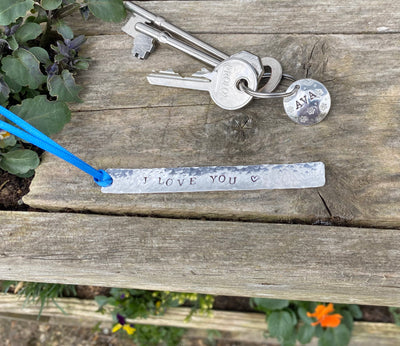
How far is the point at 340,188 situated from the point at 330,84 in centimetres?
29

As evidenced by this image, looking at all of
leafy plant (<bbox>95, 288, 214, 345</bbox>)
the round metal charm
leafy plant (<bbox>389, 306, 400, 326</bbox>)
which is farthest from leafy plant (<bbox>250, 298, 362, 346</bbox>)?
the round metal charm

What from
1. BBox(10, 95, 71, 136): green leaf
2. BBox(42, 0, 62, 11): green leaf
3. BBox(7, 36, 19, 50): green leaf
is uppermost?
BBox(42, 0, 62, 11): green leaf

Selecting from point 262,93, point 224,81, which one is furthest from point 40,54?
point 262,93

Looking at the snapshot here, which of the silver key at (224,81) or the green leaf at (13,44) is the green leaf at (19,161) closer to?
the green leaf at (13,44)

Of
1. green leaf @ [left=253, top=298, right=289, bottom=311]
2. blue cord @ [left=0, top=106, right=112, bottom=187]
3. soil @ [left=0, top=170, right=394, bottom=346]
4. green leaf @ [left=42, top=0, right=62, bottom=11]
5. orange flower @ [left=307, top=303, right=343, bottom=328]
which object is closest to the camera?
blue cord @ [left=0, top=106, right=112, bottom=187]

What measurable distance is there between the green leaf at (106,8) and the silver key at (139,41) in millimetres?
77

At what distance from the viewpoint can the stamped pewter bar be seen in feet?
3.34

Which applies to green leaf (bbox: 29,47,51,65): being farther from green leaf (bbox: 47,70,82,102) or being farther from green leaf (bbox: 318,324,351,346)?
green leaf (bbox: 318,324,351,346)

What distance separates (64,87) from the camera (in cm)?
112

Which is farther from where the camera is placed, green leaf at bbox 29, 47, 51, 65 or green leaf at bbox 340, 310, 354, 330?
green leaf at bbox 340, 310, 354, 330

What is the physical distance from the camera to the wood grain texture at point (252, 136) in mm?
1010

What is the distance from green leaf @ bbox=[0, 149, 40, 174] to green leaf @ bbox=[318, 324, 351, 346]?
1389 millimetres

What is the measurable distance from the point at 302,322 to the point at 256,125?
1.08m

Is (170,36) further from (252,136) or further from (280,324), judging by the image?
(280,324)
